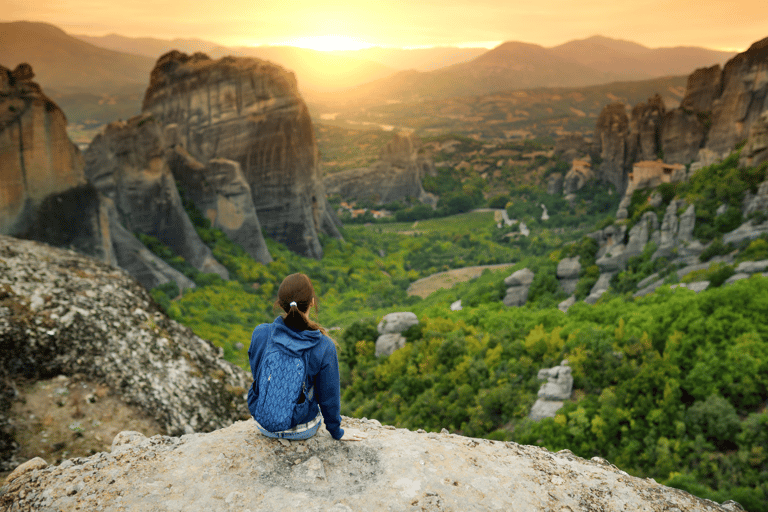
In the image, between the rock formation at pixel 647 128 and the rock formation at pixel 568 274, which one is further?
the rock formation at pixel 647 128

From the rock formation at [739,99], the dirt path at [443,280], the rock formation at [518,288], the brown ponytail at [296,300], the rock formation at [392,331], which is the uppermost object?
the rock formation at [739,99]

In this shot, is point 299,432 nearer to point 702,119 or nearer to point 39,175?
point 39,175

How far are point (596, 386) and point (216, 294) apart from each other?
22085 mm

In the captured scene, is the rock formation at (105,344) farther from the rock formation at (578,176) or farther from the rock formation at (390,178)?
the rock formation at (390,178)

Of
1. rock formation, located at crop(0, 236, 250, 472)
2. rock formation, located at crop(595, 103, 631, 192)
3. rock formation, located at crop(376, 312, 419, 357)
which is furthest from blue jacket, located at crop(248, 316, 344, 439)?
rock formation, located at crop(595, 103, 631, 192)

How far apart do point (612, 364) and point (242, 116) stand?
3161 centimetres

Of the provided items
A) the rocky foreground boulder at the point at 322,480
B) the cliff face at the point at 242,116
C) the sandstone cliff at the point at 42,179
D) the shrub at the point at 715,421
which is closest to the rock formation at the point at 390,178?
the cliff face at the point at 242,116

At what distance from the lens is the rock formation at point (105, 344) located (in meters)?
7.13

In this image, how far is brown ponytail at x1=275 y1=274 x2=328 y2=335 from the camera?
4305 mm

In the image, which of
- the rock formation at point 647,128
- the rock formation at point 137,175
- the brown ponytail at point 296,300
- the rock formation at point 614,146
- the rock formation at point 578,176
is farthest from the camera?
the rock formation at point 578,176

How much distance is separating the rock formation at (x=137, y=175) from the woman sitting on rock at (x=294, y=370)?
26318 mm

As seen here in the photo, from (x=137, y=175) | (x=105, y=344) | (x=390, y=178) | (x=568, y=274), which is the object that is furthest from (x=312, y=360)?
(x=390, y=178)

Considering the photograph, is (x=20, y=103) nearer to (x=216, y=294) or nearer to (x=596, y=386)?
(x=216, y=294)

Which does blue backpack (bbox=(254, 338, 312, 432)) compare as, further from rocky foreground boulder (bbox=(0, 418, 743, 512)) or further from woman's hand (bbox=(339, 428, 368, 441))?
woman's hand (bbox=(339, 428, 368, 441))
